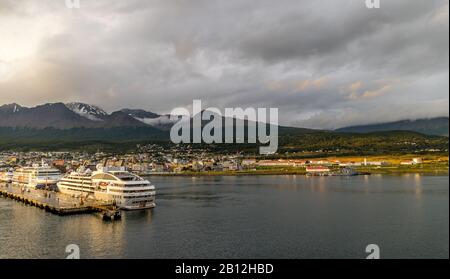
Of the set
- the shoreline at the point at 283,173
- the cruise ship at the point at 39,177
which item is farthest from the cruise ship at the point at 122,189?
the shoreline at the point at 283,173

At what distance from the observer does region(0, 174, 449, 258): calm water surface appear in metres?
22.7

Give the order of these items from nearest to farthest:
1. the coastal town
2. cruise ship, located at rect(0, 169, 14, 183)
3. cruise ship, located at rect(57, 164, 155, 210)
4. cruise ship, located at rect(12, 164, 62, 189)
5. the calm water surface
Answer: the calm water surface, cruise ship, located at rect(57, 164, 155, 210), cruise ship, located at rect(12, 164, 62, 189), cruise ship, located at rect(0, 169, 14, 183), the coastal town

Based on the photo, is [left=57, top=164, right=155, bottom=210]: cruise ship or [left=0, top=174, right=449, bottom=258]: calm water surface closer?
[left=0, top=174, right=449, bottom=258]: calm water surface

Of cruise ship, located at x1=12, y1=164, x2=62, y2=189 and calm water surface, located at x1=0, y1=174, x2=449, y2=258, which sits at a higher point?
cruise ship, located at x1=12, y1=164, x2=62, y2=189

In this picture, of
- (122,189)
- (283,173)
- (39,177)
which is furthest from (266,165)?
(122,189)

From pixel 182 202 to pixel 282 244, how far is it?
2241 centimetres

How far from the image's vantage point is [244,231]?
92.6 feet

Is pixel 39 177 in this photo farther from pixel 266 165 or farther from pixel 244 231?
pixel 266 165

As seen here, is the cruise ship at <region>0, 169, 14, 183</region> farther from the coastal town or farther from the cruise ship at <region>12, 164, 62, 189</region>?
the coastal town

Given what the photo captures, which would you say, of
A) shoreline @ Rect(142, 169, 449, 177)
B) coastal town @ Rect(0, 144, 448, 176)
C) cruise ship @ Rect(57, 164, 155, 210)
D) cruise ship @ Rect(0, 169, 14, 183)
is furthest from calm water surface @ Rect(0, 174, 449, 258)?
coastal town @ Rect(0, 144, 448, 176)

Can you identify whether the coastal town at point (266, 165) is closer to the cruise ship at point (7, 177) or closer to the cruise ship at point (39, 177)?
the cruise ship at point (7, 177)
